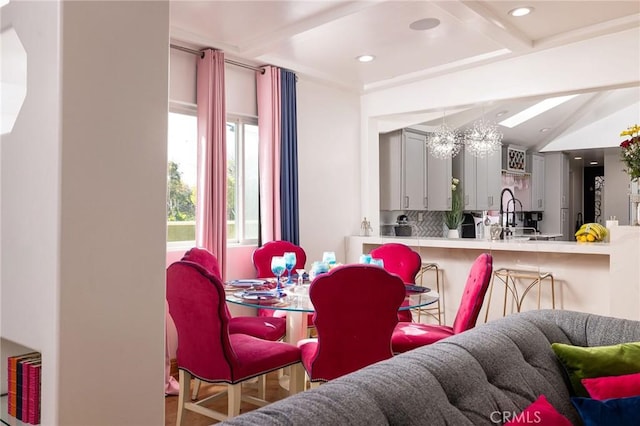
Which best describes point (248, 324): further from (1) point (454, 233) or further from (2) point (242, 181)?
(1) point (454, 233)

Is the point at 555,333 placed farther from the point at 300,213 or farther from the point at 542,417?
the point at 300,213

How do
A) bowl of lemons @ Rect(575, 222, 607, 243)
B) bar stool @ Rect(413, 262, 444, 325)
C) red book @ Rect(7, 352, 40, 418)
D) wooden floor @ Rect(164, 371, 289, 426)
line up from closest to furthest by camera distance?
red book @ Rect(7, 352, 40, 418) < wooden floor @ Rect(164, 371, 289, 426) < bowl of lemons @ Rect(575, 222, 607, 243) < bar stool @ Rect(413, 262, 444, 325)

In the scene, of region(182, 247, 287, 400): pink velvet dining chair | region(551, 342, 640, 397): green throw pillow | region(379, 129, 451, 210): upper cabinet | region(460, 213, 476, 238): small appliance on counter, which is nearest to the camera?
region(551, 342, 640, 397): green throw pillow

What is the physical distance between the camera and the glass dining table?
2.80 m

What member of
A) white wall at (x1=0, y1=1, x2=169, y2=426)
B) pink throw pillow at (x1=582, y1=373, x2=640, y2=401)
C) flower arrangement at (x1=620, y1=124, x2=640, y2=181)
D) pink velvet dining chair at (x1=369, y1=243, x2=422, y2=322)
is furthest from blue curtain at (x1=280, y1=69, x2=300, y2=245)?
pink throw pillow at (x1=582, y1=373, x2=640, y2=401)

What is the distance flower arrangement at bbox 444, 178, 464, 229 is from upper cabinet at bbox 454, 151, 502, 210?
0.11 m

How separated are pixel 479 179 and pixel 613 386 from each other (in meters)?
5.41

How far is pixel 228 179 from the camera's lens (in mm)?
4711

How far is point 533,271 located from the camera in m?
4.78

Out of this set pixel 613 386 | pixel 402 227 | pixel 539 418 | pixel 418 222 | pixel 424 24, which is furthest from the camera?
pixel 418 222

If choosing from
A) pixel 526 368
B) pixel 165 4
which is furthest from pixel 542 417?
pixel 165 4

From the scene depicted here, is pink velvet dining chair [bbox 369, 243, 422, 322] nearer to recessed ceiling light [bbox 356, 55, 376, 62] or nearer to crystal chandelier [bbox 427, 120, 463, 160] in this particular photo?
recessed ceiling light [bbox 356, 55, 376, 62]

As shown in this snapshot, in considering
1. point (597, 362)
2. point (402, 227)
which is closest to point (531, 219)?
point (402, 227)

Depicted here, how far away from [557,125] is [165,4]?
26.6 feet
